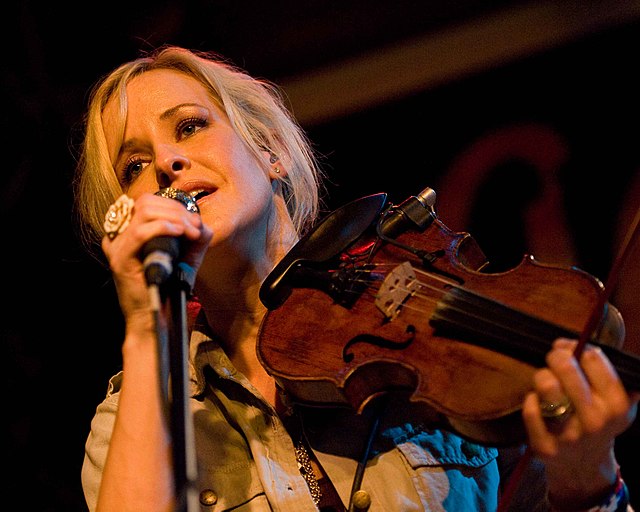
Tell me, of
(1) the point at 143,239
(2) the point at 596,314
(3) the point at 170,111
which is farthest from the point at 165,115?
(2) the point at 596,314

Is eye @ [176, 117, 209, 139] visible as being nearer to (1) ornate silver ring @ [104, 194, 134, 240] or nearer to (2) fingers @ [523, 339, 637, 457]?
(1) ornate silver ring @ [104, 194, 134, 240]

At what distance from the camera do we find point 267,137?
2.07 m

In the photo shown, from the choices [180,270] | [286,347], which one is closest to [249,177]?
[286,347]

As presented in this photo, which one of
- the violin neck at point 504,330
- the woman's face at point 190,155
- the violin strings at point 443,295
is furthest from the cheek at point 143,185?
the violin neck at point 504,330

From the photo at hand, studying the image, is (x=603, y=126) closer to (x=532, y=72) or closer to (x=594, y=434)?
(x=532, y=72)

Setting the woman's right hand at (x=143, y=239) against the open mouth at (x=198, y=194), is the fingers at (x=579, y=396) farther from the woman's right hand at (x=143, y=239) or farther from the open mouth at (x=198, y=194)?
the open mouth at (x=198, y=194)

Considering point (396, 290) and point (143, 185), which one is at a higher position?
point (143, 185)

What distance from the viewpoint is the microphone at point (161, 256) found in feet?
3.10

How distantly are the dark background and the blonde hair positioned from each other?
18.4 inches

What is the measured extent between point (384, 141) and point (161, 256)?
Answer: 1.96 meters

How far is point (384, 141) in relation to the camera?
9.33ft

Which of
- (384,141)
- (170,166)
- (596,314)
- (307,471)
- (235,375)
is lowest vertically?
(307,471)

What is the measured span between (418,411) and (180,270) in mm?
705

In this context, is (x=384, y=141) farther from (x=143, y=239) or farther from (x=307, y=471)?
(x=143, y=239)
